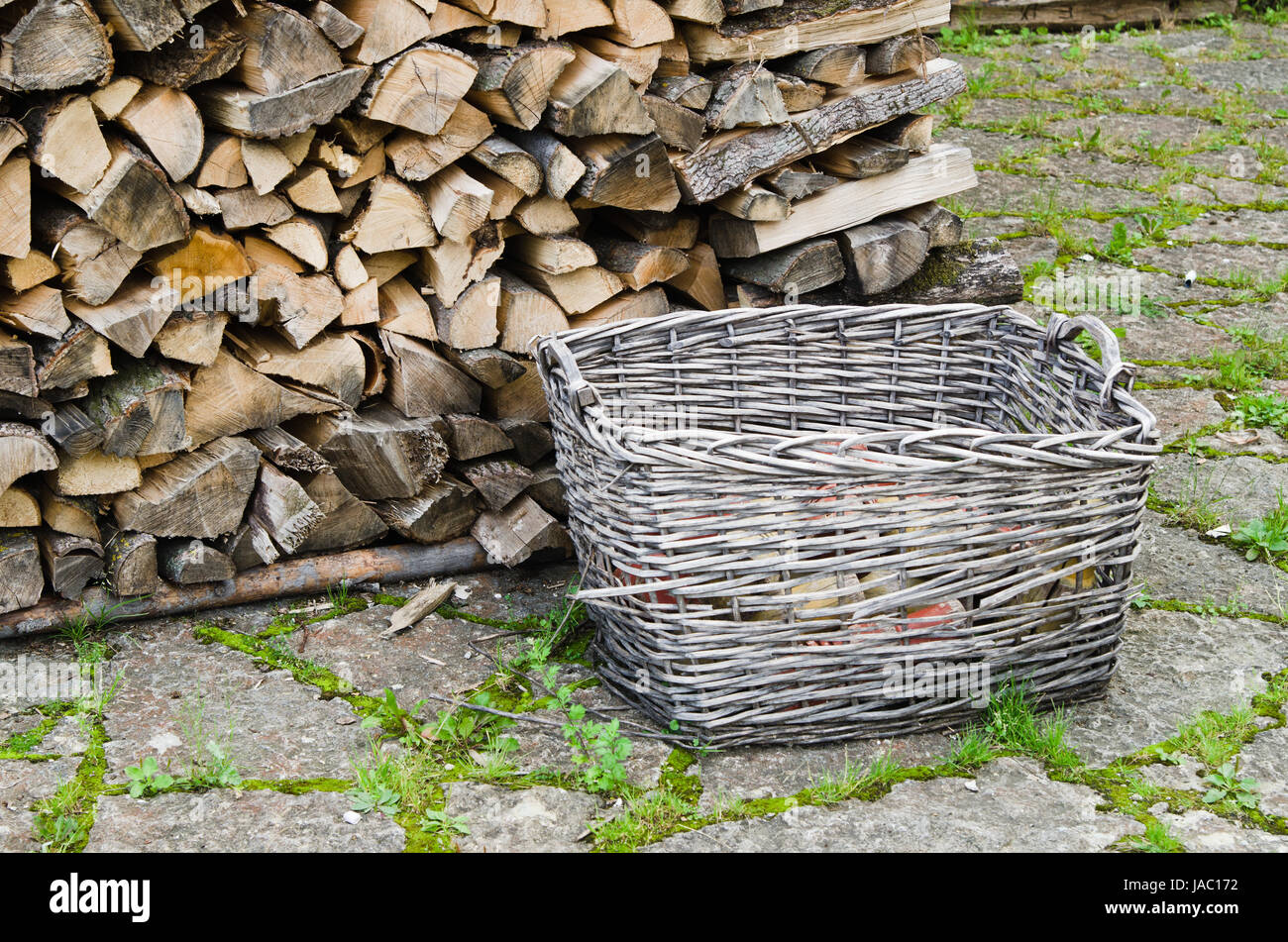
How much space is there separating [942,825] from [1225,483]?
1677 mm

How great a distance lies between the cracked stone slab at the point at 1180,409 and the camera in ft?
11.9

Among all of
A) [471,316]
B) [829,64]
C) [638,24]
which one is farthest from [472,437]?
[829,64]

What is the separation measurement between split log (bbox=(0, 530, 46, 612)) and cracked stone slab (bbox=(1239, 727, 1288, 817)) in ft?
7.90

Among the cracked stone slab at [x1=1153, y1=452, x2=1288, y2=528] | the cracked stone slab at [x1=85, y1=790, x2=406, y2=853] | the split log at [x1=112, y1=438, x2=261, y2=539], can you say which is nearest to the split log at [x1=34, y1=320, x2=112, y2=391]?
the split log at [x1=112, y1=438, x2=261, y2=539]

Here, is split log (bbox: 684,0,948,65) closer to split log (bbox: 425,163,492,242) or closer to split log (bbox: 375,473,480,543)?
split log (bbox: 425,163,492,242)

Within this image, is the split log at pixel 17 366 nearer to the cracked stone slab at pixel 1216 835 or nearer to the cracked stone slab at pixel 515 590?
the cracked stone slab at pixel 515 590

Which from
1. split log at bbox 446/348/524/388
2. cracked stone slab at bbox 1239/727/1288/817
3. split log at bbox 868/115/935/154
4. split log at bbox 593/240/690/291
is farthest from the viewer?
split log at bbox 868/115/935/154

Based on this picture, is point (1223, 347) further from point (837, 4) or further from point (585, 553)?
point (585, 553)

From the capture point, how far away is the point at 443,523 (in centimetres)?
296

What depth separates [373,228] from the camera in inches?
106

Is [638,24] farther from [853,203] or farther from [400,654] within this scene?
[400,654]

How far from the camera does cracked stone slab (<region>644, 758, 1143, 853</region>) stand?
214 cm

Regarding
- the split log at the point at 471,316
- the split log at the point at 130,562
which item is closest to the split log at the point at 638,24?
the split log at the point at 471,316

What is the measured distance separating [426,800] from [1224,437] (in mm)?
2554
